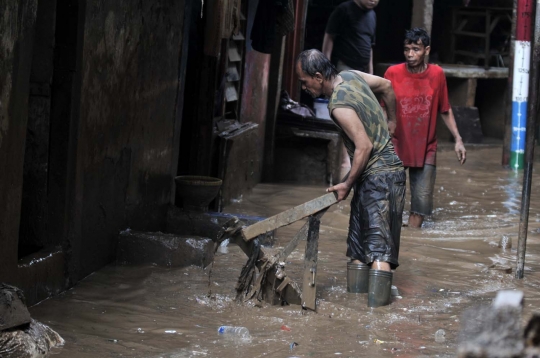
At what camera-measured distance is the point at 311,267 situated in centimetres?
510

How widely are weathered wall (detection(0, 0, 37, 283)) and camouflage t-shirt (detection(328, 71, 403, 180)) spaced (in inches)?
71.9

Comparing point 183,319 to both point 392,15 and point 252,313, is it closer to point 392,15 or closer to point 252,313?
point 252,313

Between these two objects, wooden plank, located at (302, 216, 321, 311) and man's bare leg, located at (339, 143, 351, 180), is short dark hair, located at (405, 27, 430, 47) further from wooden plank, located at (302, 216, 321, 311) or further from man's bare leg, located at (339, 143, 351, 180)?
man's bare leg, located at (339, 143, 351, 180)

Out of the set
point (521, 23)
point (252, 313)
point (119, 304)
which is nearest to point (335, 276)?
point (252, 313)

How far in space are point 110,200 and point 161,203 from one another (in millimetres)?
1155

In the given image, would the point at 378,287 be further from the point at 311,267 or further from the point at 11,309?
the point at 11,309

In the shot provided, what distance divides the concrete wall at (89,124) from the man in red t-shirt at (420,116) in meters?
2.09

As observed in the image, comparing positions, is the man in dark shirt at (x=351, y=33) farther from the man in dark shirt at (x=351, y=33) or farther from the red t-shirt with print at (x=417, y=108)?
the red t-shirt with print at (x=417, y=108)

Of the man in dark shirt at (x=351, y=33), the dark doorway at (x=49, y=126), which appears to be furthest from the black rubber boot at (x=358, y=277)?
the man in dark shirt at (x=351, y=33)

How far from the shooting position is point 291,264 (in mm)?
6445

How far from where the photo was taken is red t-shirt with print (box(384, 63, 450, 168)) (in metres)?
7.59

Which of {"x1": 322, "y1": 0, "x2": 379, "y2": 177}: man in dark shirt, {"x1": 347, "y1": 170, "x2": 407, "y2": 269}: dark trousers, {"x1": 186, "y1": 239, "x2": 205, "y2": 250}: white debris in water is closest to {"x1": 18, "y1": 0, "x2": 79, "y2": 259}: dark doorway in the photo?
{"x1": 186, "y1": 239, "x2": 205, "y2": 250}: white debris in water

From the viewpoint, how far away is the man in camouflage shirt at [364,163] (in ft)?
16.9

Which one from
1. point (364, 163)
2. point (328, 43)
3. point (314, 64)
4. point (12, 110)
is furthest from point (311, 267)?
point (328, 43)
